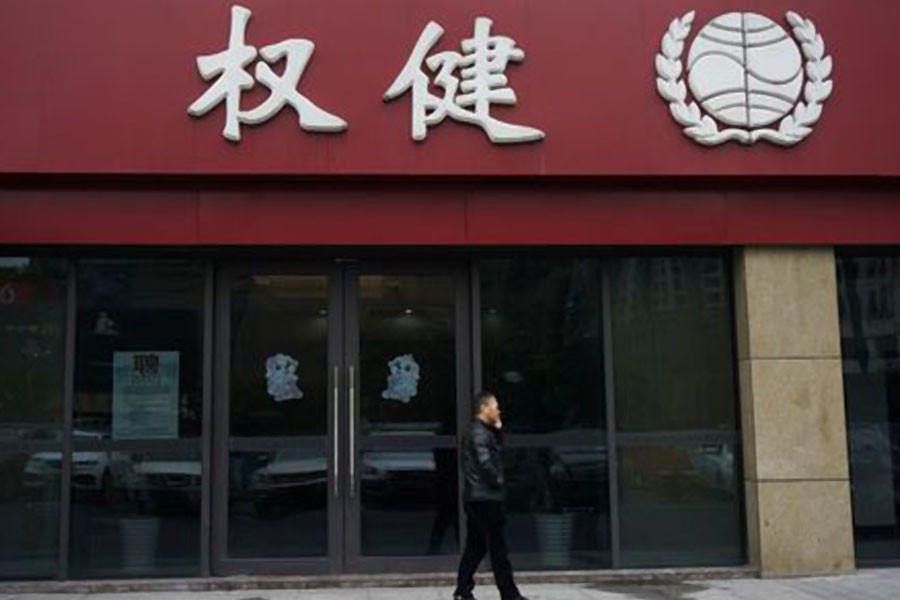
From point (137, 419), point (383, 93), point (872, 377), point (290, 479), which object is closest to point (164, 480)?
point (137, 419)

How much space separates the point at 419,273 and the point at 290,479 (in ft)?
7.85

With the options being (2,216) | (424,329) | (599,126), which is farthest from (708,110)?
(2,216)

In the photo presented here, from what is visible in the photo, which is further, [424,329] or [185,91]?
[424,329]

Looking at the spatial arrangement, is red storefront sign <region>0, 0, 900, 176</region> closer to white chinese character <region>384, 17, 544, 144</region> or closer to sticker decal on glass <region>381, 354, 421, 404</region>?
white chinese character <region>384, 17, 544, 144</region>

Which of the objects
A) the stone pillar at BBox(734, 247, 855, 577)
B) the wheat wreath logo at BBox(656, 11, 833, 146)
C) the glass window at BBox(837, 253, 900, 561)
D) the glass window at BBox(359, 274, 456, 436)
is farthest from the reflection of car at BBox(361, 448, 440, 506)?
the glass window at BBox(837, 253, 900, 561)

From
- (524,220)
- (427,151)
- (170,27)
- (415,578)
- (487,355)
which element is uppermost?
(170,27)

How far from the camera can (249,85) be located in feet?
32.1

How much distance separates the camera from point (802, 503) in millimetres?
10133

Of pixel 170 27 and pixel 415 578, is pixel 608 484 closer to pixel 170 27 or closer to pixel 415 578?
pixel 415 578

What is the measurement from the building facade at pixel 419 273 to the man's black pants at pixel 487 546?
4.33 feet

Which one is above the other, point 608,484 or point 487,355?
point 487,355

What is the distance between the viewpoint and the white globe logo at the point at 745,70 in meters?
10.1

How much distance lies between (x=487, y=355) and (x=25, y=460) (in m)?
4.59

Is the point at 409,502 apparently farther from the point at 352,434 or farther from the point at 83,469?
the point at 83,469
